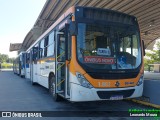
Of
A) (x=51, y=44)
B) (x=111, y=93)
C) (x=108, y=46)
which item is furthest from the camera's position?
(x=51, y=44)

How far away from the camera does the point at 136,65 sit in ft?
24.9

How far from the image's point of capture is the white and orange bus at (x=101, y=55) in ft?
22.6

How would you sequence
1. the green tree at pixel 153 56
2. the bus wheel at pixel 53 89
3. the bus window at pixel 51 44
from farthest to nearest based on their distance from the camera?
the green tree at pixel 153 56, the bus window at pixel 51 44, the bus wheel at pixel 53 89

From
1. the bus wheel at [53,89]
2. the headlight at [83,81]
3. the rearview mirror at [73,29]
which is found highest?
the rearview mirror at [73,29]

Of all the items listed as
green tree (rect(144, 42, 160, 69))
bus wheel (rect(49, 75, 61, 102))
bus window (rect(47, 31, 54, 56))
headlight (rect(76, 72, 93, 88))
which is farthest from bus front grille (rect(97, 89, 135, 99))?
green tree (rect(144, 42, 160, 69))

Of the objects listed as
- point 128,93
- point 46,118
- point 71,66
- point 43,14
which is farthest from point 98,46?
point 43,14

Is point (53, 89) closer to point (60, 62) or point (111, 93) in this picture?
point (60, 62)

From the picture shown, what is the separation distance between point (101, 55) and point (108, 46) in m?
0.42

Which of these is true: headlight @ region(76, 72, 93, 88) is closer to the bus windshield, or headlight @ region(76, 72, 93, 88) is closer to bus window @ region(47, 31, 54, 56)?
the bus windshield

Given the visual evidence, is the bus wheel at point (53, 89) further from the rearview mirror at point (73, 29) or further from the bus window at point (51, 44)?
the rearview mirror at point (73, 29)

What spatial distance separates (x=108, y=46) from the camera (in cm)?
728

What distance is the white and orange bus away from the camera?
6883 mm

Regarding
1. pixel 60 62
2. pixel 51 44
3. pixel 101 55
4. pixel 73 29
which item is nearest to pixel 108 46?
pixel 101 55

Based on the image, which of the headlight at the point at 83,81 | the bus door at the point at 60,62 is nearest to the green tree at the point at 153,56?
the bus door at the point at 60,62
